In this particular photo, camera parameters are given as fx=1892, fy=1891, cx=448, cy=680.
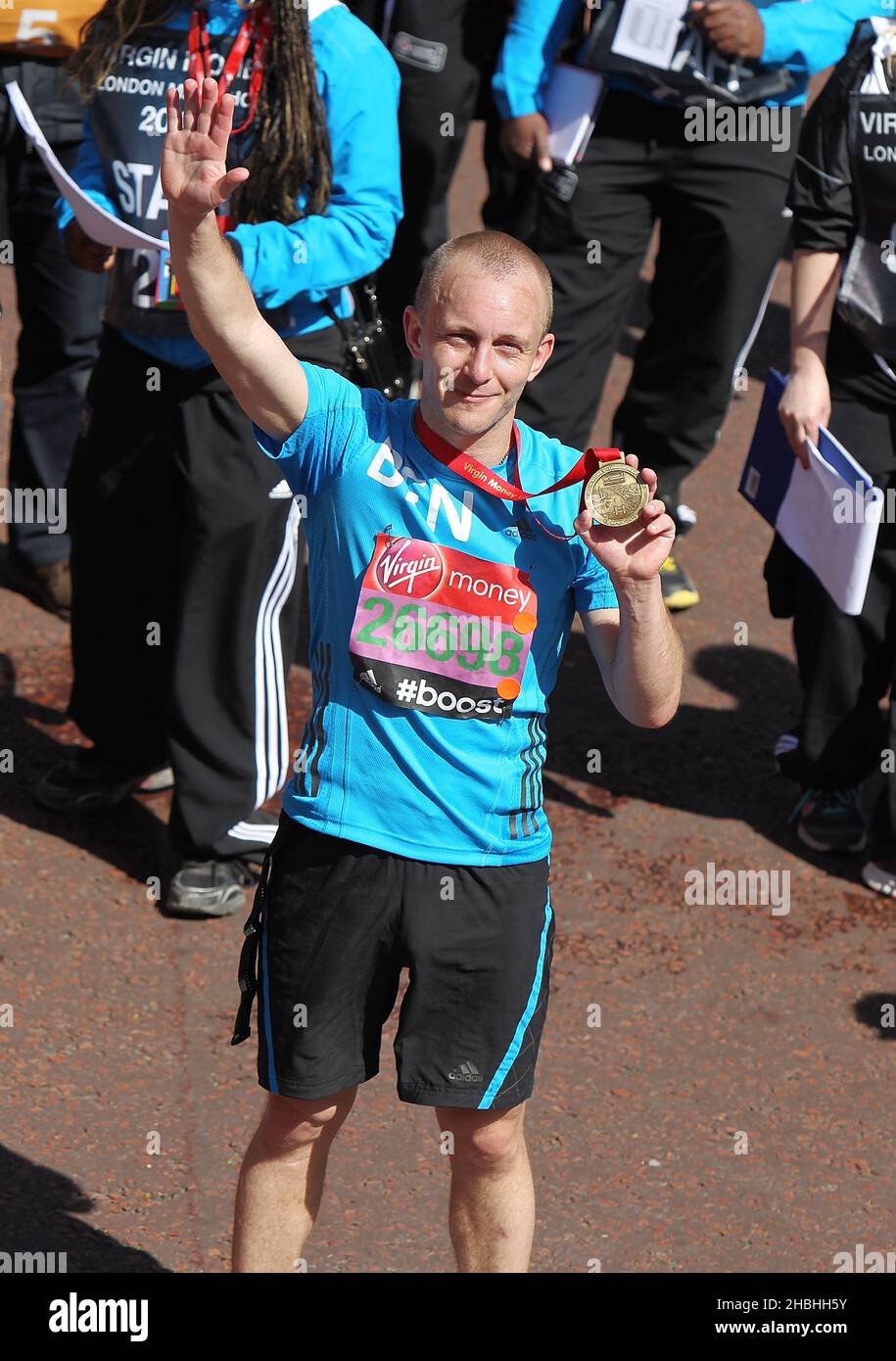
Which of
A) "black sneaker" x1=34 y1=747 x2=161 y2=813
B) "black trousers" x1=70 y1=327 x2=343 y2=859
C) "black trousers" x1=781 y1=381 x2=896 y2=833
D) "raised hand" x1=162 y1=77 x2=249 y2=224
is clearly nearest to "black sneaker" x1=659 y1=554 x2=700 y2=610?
"black trousers" x1=781 y1=381 x2=896 y2=833

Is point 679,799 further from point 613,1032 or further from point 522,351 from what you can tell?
point 522,351

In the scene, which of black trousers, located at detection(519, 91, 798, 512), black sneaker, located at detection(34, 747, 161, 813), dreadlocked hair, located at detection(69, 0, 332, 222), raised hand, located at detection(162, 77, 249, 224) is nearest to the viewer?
raised hand, located at detection(162, 77, 249, 224)

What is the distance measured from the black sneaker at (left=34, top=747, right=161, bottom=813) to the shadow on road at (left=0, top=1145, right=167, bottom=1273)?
4.52 feet

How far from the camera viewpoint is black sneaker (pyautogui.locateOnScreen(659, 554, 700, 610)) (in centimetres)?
637

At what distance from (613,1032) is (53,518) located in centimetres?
272

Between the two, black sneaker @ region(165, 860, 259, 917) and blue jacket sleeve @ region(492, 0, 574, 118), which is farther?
blue jacket sleeve @ region(492, 0, 574, 118)

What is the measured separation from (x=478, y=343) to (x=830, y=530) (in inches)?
83.8

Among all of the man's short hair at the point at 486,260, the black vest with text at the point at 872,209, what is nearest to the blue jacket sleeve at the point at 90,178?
the man's short hair at the point at 486,260

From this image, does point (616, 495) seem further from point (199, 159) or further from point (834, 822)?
point (834, 822)

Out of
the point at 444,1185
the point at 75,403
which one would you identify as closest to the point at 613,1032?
the point at 444,1185

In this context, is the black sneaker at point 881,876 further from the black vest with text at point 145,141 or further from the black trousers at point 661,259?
the black vest with text at point 145,141

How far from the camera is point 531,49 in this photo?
216 inches

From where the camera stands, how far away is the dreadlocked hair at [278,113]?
4.07m

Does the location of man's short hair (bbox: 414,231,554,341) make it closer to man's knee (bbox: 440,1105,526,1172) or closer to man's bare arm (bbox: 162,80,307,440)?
man's bare arm (bbox: 162,80,307,440)
